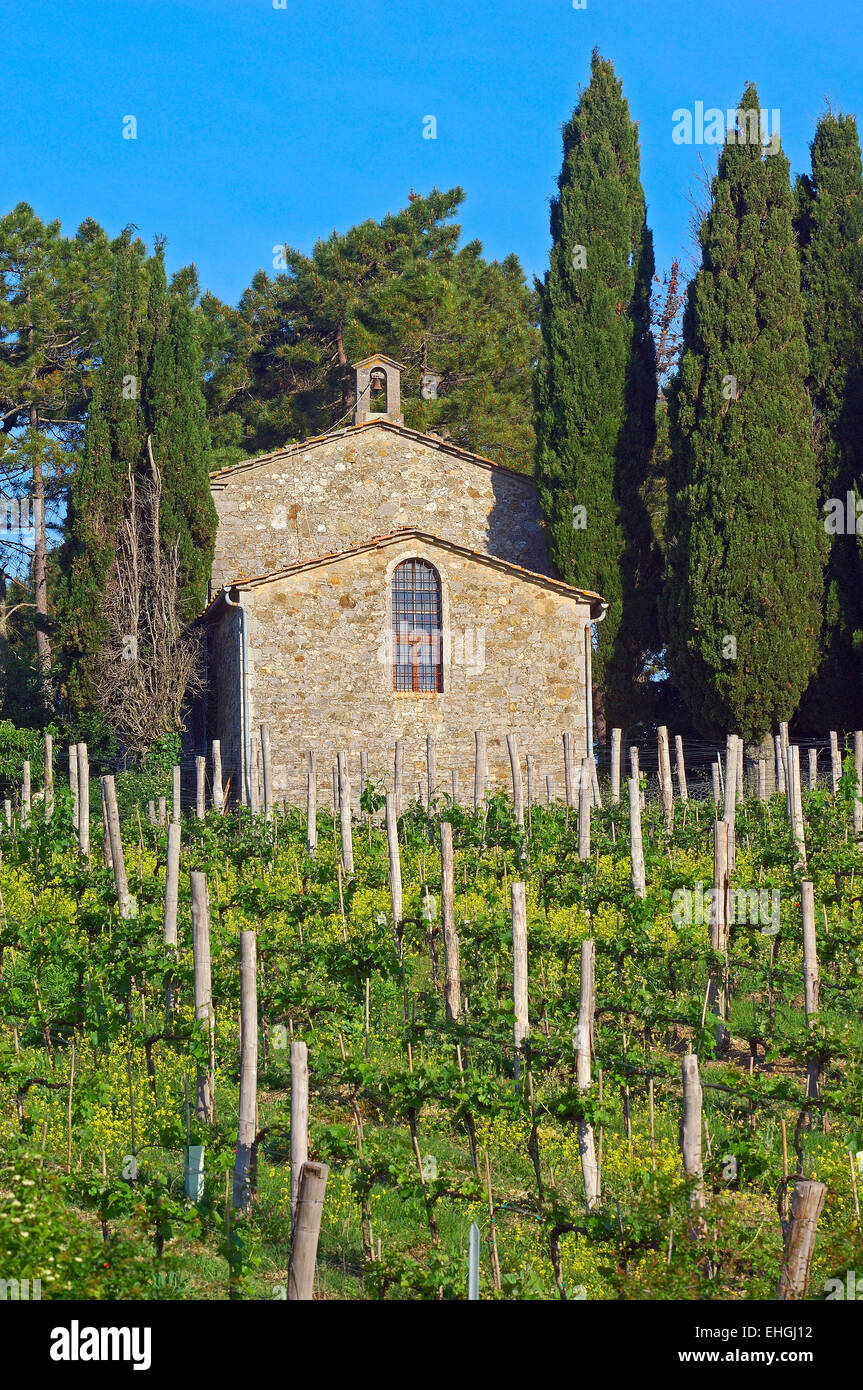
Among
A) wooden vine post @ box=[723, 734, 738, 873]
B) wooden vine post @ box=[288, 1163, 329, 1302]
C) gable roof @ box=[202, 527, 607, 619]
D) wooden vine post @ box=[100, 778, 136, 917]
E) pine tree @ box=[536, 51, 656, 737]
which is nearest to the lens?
wooden vine post @ box=[288, 1163, 329, 1302]

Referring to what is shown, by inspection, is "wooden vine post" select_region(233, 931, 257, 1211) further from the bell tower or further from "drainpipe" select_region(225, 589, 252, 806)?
the bell tower

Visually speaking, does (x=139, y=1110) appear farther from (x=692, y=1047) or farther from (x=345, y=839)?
(x=345, y=839)

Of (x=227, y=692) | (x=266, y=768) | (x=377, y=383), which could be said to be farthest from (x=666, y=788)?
(x=377, y=383)

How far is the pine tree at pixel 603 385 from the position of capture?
25.6m

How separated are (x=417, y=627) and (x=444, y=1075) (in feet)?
47.1

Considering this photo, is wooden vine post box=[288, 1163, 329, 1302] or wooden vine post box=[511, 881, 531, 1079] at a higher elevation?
wooden vine post box=[511, 881, 531, 1079]

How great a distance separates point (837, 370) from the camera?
25.0 metres

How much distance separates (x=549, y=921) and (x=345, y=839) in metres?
2.98

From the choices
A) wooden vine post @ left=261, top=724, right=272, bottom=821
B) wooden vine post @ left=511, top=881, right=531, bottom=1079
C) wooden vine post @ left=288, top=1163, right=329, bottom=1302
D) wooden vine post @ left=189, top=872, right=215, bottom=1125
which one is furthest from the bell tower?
wooden vine post @ left=288, top=1163, right=329, bottom=1302

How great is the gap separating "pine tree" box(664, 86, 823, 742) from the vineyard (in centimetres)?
887

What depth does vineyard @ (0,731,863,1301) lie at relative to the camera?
6297 mm

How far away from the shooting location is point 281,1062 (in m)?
9.63

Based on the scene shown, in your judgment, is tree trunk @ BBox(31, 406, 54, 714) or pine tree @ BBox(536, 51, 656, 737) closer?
pine tree @ BBox(536, 51, 656, 737)

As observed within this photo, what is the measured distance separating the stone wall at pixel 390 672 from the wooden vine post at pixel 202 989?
11.9 metres
